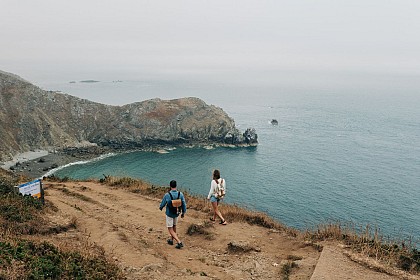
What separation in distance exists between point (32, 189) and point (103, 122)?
81.2 m

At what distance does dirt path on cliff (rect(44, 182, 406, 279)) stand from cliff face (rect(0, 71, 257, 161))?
2842 inches

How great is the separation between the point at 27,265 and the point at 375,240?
28.6 feet

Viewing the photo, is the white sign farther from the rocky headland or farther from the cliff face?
the cliff face

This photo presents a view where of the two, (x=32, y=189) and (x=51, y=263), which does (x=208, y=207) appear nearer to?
(x=32, y=189)

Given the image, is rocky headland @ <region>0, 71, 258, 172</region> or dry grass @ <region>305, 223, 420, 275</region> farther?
rocky headland @ <region>0, 71, 258, 172</region>

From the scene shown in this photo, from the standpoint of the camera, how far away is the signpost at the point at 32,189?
40.4ft

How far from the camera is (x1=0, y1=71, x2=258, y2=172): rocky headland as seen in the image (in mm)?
79938

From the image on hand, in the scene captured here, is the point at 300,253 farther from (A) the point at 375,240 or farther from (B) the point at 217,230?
(B) the point at 217,230

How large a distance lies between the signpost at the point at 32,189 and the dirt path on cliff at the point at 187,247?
106cm

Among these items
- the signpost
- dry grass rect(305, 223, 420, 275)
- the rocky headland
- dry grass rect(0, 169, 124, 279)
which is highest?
dry grass rect(0, 169, 124, 279)

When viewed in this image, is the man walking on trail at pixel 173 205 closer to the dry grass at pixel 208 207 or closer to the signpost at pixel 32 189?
the dry grass at pixel 208 207

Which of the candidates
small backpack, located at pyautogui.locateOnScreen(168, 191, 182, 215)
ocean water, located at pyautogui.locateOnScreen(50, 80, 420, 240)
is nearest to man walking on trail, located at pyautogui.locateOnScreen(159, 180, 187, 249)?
small backpack, located at pyautogui.locateOnScreen(168, 191, 182, 215)

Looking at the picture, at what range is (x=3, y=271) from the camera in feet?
17.7

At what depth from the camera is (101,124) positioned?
3521 inches
